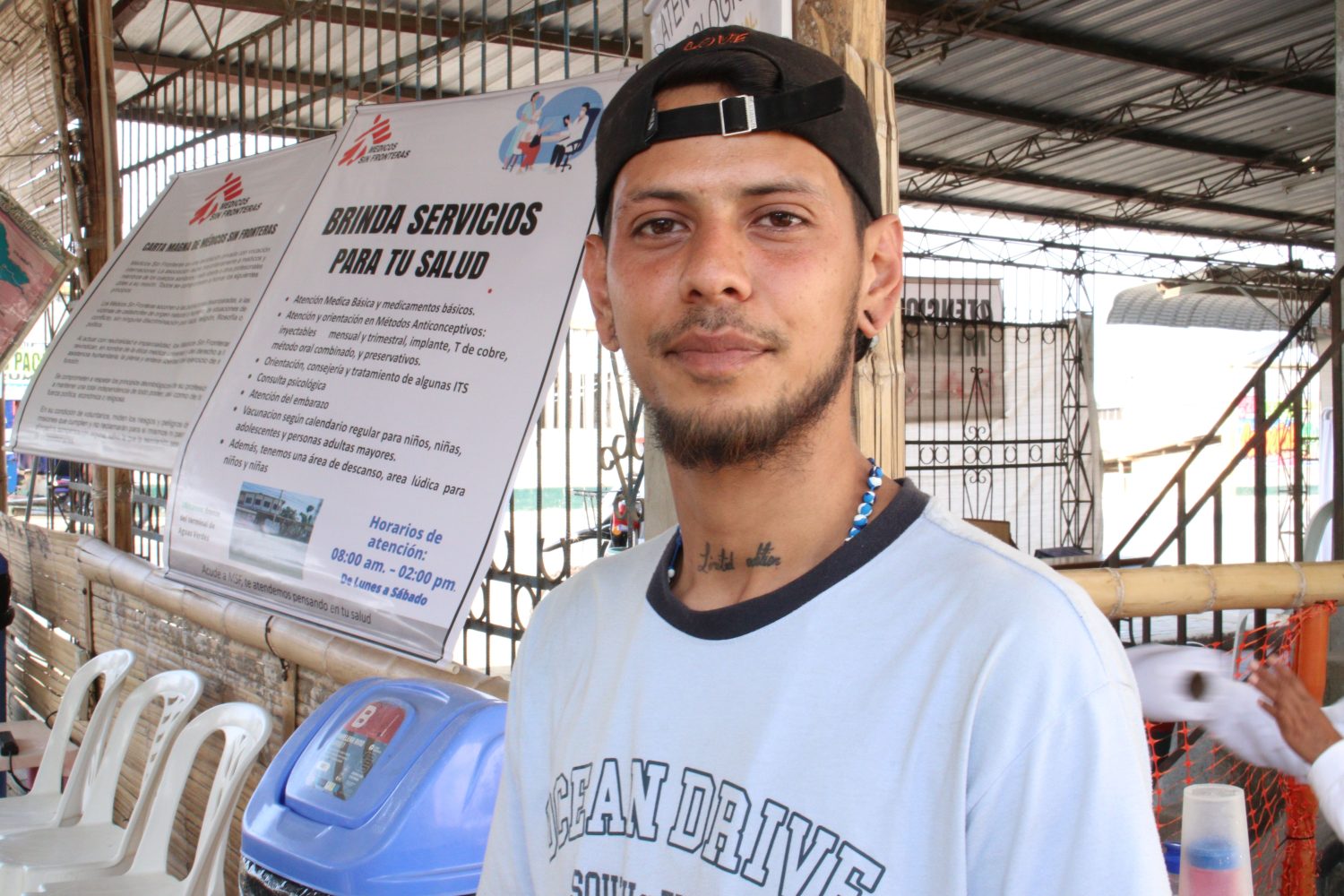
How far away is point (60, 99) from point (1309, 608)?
4919 mm

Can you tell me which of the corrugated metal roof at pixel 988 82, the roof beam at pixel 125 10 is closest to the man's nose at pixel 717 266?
the corrugated metal roof at pixel 988 82

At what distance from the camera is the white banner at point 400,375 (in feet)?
6.30

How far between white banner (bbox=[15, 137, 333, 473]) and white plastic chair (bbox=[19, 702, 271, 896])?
72 centimetres

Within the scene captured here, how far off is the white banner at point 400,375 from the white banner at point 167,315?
0.34 meters

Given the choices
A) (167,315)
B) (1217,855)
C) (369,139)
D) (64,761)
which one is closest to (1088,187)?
(167,315)

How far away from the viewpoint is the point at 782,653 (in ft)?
2.64

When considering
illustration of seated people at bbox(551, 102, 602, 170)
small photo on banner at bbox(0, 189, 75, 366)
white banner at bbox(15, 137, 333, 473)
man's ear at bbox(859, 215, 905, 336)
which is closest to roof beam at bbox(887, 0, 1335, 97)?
small photo on banner at bbox(0, 189, 75, 366)

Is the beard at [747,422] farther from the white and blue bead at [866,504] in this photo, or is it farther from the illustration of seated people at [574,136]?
the illustration of seated people at [574,136]

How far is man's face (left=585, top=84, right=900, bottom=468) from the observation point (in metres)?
0.87

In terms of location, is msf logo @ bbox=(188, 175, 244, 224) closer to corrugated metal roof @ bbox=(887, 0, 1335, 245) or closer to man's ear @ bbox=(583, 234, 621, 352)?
man's ear @ bbox=(583, 234, 621, 352)

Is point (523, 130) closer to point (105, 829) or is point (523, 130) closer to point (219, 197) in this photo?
point (219, 197)

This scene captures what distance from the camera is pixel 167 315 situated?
3.40 metres

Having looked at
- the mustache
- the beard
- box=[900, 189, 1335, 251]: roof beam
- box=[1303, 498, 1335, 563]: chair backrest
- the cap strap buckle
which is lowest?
box=[1303, 498, 1335, 563]: chair backrest

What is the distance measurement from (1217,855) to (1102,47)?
9.11m
